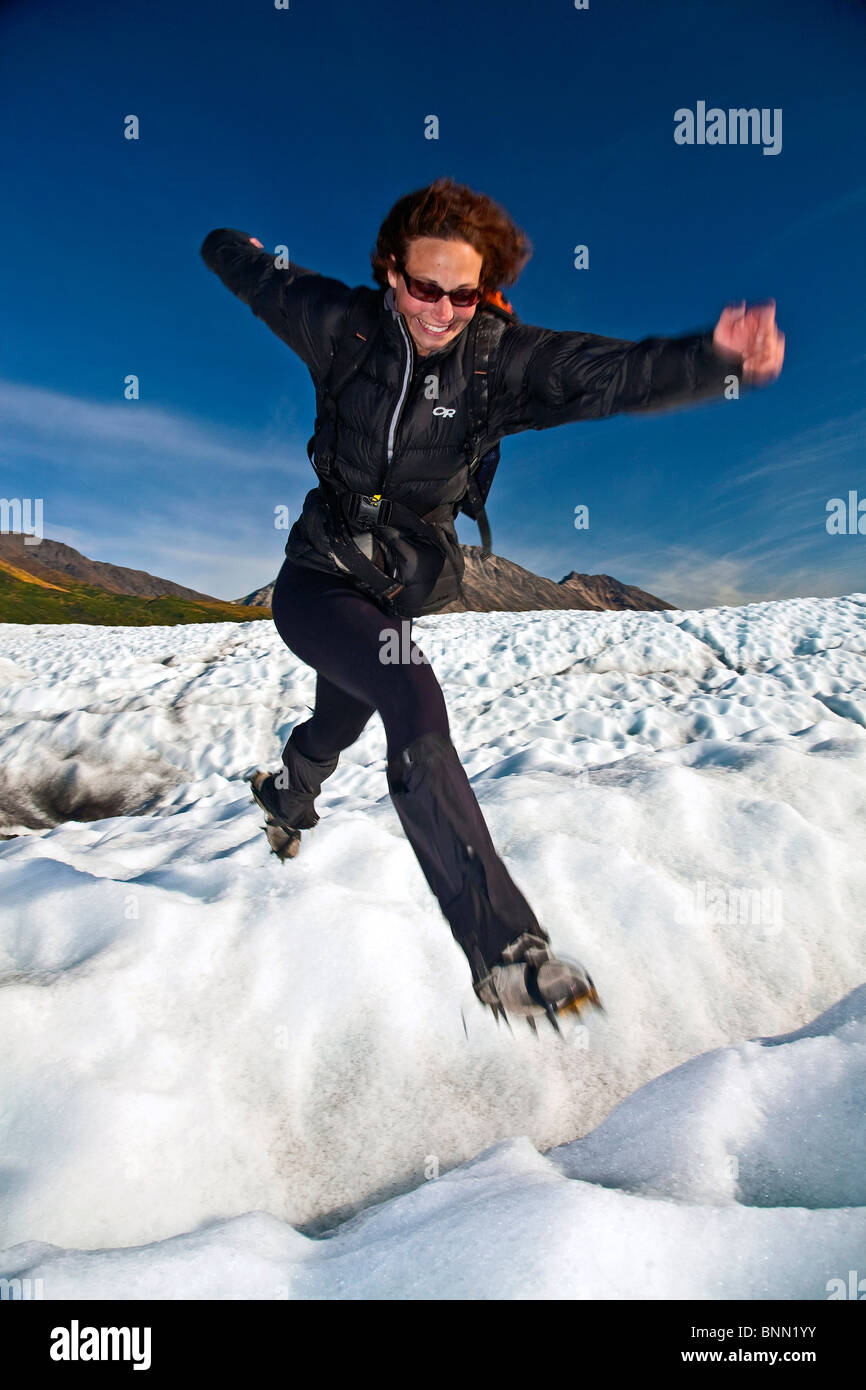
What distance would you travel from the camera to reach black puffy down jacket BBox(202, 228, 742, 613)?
89.6 inches

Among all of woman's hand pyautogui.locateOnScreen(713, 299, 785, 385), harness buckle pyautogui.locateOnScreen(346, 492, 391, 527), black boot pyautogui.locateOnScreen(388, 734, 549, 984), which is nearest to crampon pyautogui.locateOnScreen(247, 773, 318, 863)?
black boot pyautogui.locateOnScreen(388, 734, 549, 984)

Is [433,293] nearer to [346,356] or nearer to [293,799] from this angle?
[346,356]

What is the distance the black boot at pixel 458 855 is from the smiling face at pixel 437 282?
5.12 feet

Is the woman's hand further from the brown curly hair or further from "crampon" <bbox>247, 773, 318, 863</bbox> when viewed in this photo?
"crampon" <bbox>247, 773, 318, 863</bbox>

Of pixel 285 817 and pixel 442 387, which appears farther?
pixel 285 817

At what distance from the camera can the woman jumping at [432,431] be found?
2014mm

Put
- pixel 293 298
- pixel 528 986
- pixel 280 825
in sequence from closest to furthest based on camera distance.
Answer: pixel 528 986, pixel 293 298, pixel 280 825

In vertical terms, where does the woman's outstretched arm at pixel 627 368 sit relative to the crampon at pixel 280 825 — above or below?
above

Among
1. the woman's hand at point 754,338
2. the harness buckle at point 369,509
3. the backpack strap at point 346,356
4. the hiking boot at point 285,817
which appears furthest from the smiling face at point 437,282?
the hiking boot at point 285,817

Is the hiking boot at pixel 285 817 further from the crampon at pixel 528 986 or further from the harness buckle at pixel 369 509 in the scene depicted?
the crampon at pixel 528 986

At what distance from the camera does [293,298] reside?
278 centimetres

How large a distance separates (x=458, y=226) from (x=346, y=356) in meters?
0.62

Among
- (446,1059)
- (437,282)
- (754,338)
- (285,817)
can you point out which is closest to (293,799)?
(285,817)
